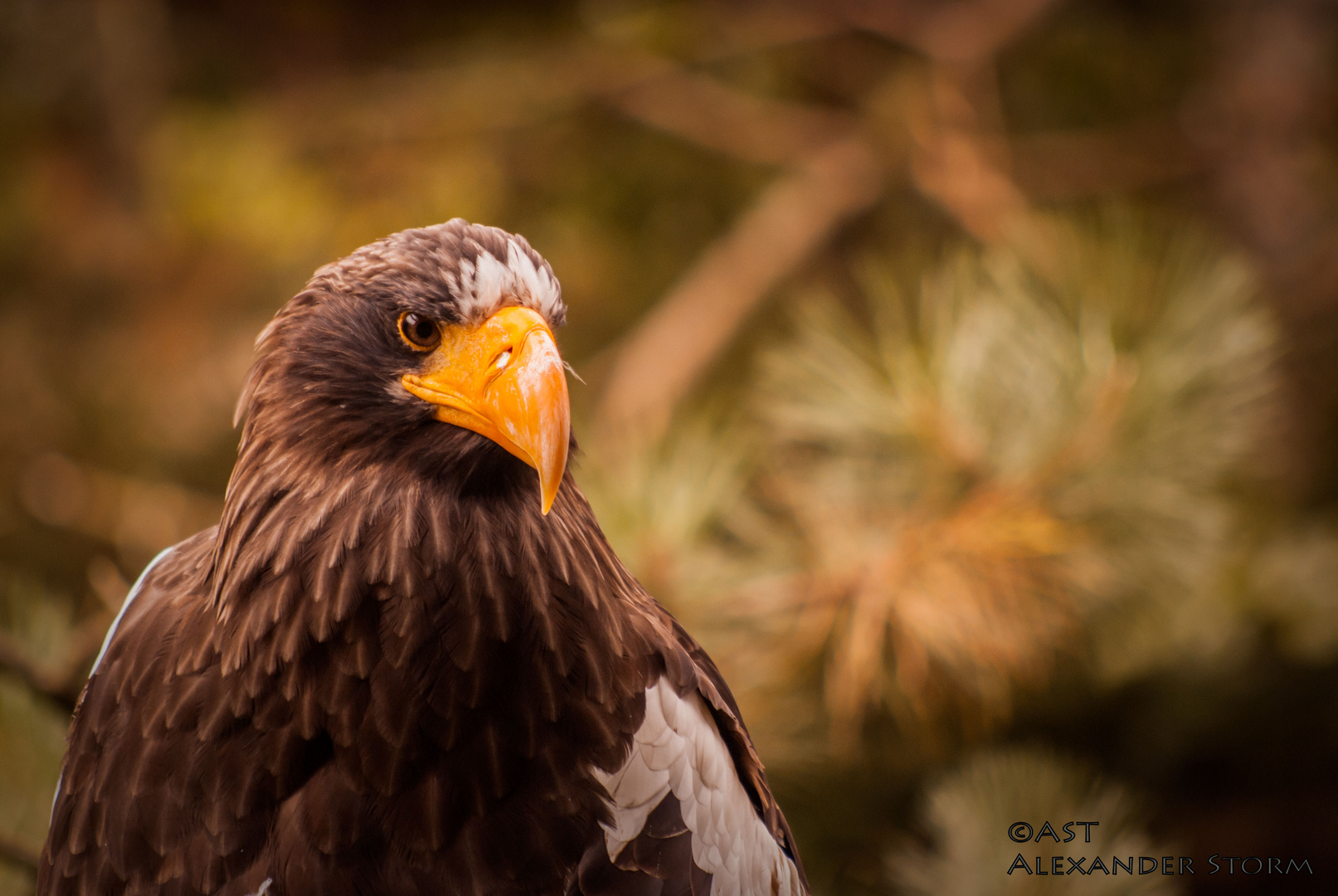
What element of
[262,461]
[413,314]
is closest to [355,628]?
[262,461]

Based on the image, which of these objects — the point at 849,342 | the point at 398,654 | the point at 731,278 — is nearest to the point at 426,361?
the point at 398,654

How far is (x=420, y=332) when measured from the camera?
1203 mm

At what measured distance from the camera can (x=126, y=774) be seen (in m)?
1.26

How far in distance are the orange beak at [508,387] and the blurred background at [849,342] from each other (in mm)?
774

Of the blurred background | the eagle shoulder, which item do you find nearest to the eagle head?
the eagle shoulder

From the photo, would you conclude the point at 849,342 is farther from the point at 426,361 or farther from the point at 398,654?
the point at 398,654

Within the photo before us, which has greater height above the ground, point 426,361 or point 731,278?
point 731,278

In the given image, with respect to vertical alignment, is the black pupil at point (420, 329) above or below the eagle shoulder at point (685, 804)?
above

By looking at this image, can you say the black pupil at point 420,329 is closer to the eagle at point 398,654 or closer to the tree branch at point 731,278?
the eagle at point 398,654

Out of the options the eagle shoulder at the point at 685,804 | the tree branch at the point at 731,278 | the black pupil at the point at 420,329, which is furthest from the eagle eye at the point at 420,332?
the tree branch at the point at 731,278

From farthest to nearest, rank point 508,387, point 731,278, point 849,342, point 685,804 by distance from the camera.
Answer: point 731,278
point 849,342
point 685,804
point 508,387

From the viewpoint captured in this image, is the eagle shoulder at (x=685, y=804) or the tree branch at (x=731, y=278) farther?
the tree branch at (x=731, y=278)

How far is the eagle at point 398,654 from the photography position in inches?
46.0

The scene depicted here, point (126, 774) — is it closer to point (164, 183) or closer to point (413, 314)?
point (413, 314)
